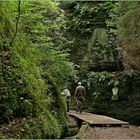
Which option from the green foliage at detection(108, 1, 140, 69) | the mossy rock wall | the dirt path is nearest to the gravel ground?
the dirt path

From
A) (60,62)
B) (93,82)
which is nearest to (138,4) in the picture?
(60,62)

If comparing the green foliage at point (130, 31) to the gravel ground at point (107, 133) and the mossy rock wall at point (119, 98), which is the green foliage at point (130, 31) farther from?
the mossy rock wall at point (119, 98)

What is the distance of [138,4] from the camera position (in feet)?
43.4

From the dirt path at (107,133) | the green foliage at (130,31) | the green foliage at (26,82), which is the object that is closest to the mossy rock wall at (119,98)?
the green foliage at (130,31)

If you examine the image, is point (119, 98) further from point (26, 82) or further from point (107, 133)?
point (26, 82)

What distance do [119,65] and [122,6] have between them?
858 centimetres

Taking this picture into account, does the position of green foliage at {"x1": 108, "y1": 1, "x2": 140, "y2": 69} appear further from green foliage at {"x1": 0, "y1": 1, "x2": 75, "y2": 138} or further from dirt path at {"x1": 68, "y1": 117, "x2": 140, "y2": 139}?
green foliage at {"x1": 0, "y1": 1, "x2": 75, "y2": 138}

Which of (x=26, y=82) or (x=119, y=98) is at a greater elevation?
(x=26, y=82)

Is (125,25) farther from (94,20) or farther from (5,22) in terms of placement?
(94,20)

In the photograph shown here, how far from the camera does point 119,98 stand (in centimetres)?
2069

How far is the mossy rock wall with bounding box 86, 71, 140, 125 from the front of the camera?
19895 mm

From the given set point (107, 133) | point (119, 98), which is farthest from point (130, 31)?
point (119, 98)

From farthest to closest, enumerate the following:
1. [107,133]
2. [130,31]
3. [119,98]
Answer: [119,98] → [130,31] → [107,133]

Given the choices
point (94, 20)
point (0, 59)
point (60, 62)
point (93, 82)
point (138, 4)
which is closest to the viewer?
point (0, 59)
